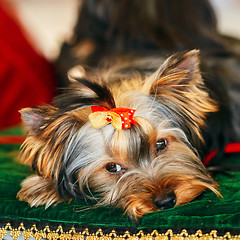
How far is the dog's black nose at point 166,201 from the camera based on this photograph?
4.80 ft

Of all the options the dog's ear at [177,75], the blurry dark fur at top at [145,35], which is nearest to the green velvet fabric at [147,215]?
the dog's ear at [177,75]

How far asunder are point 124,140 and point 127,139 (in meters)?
0.01

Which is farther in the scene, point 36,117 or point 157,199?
point 36,117

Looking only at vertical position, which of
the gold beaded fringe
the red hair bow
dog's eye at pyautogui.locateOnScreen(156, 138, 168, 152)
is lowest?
the gold beaded fringe

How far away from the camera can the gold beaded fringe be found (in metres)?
1.40

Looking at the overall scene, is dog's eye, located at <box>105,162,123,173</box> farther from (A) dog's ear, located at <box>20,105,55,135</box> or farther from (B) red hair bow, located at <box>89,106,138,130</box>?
(A) dog's ear, located at <box>20,105,55,135</box>

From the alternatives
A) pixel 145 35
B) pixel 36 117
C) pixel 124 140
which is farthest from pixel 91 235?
pixel 145 35

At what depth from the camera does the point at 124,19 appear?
3.00 m

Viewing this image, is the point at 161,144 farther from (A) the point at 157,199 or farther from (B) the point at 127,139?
(A) the point at 157,199

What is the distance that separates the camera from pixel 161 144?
1676mm

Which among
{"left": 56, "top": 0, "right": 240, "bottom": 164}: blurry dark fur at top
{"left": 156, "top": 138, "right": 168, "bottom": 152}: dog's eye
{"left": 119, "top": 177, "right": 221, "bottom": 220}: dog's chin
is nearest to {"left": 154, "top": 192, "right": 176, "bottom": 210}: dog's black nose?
{"left": 119, "top": 177, "right": 221, "bottom": 220}: dog's chin

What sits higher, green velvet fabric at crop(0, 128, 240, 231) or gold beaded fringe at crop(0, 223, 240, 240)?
green velvet fabric at crop(0, 128, 240, 231)

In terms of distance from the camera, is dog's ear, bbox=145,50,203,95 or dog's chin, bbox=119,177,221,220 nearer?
dog's chin, bbox=119,177,221,220

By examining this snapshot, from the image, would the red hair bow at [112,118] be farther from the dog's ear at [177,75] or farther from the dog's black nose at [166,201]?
the dog's black nose at [166,201]
